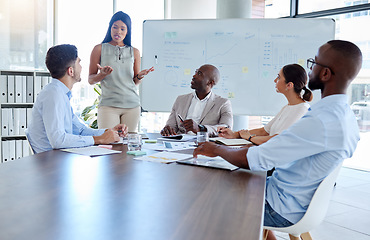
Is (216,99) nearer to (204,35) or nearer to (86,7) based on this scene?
(204,35)

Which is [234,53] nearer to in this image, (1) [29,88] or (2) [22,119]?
(1) [29,88]

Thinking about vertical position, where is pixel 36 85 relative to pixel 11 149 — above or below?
above

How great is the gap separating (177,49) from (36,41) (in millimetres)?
1894

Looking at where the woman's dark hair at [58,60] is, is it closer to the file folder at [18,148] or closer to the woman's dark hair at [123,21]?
the woman's dark hair at [123,21]

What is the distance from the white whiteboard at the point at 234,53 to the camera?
4191 millimetres

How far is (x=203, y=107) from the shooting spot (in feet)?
10.4

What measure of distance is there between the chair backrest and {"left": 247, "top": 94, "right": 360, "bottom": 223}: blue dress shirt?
0.03m

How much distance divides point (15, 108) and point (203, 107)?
252 centimetres

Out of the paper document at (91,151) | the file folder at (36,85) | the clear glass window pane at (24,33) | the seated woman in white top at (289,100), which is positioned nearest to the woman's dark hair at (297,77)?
the seated woman in white top at (289,100)

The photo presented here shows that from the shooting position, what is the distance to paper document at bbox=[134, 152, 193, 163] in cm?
166

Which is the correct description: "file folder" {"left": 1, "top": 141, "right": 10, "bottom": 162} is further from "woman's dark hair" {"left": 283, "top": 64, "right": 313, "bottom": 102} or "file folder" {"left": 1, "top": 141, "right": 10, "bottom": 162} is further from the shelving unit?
"woman's dark hair" {"left": 283, "top": 64, "right": 313, "bottom": 102}

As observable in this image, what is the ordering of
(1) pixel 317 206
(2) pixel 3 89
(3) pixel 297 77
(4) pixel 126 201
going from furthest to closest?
(2) pixel 3 89 → (3) pixel 297 77 → (1) pixel 317 206 → (4) pixel 126 201

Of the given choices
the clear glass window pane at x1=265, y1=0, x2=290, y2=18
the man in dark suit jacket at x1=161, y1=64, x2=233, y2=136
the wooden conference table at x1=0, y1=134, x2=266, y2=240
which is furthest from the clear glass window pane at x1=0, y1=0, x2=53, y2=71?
the wooden conference table at x1=0, y1=134, x2=266, y2=240

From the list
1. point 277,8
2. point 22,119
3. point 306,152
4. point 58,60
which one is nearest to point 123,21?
point 58,60
